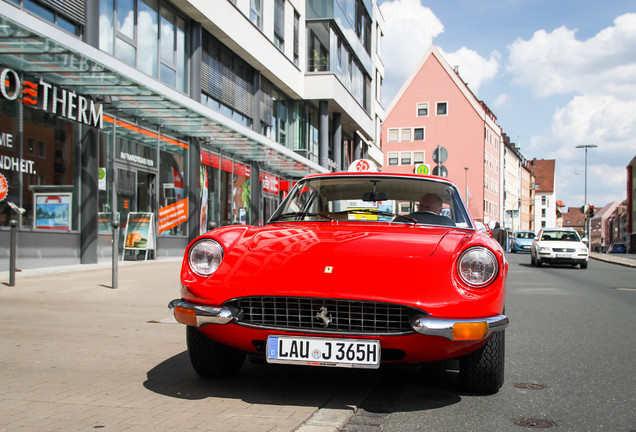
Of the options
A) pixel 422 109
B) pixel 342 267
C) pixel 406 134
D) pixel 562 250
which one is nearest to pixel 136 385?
pixel 342 267

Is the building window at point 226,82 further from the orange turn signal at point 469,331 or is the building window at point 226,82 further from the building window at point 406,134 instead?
the building window at point 406,134

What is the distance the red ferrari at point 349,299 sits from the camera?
3.63 m

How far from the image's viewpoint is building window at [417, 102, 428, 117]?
76.0 meters

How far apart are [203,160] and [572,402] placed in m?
17.7

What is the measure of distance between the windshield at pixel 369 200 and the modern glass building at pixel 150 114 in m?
6.59

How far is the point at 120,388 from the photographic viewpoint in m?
4.18

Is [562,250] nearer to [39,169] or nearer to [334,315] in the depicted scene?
[39,169]

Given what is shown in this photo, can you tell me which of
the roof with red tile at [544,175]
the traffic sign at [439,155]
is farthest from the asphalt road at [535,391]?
the roof with red tile at [544,175]

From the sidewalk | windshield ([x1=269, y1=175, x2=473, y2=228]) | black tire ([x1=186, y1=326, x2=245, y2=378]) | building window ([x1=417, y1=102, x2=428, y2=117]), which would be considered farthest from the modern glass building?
building window ([x1=417, y1=102, x2=428, y2=117])

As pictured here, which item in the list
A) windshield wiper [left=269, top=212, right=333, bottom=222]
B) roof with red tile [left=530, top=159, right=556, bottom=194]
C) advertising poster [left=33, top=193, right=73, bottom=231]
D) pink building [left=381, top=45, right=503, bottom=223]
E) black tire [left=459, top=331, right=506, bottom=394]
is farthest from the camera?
roof with red tile [left=530, top=159, right=556, bottom=194]

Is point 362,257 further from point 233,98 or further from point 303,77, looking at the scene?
point 303,77

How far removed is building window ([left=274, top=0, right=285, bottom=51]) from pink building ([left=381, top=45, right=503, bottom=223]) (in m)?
47.8

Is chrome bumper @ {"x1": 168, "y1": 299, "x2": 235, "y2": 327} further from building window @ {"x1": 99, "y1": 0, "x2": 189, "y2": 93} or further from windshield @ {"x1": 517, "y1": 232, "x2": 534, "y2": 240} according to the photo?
windshield @ {"x1": 517, "y1": 232, "x2": 534, "y2": 240}

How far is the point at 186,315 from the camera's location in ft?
12.9
